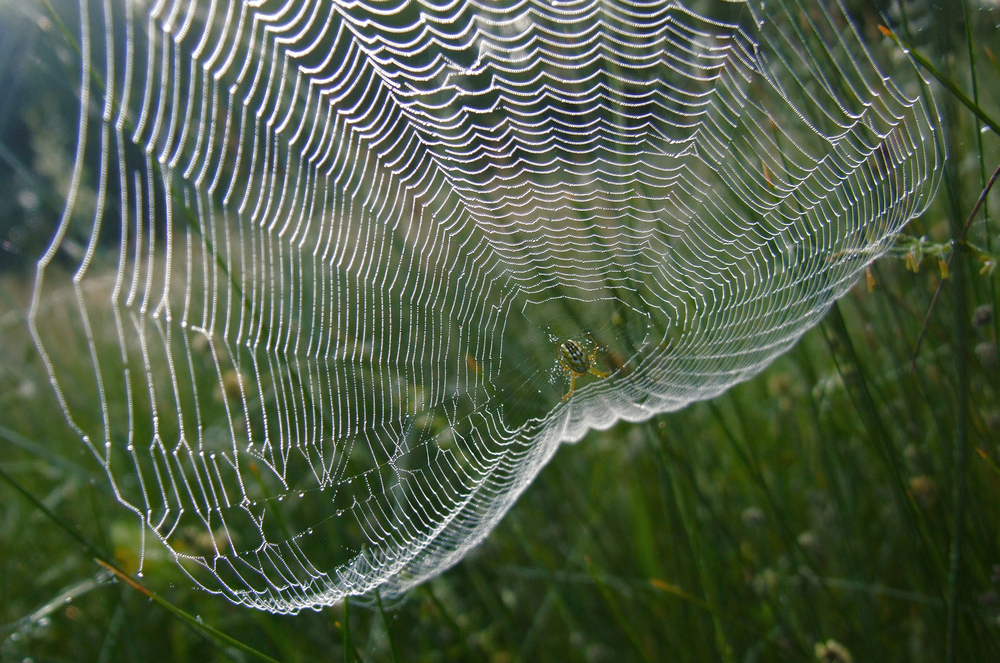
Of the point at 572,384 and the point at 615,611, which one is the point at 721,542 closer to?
the point at 615,611

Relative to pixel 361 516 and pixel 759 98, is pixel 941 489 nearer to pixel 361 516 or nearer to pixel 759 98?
pixel 759 98

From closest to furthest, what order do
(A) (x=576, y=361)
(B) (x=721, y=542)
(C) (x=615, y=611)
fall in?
(C) (x=615, y=611) → (B) (x=721, y=542) → (A) (x=576, y=361)

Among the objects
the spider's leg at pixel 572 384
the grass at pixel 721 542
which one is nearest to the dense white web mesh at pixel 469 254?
the spider's leg at pixel 572 384

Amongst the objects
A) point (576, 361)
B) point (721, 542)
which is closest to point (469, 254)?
point (576, 361)

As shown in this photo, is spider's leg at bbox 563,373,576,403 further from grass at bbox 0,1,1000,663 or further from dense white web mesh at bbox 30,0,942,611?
grass at bbox 0,1,1000,663

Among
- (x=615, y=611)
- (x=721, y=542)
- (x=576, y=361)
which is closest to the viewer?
(x=615, y=611)
